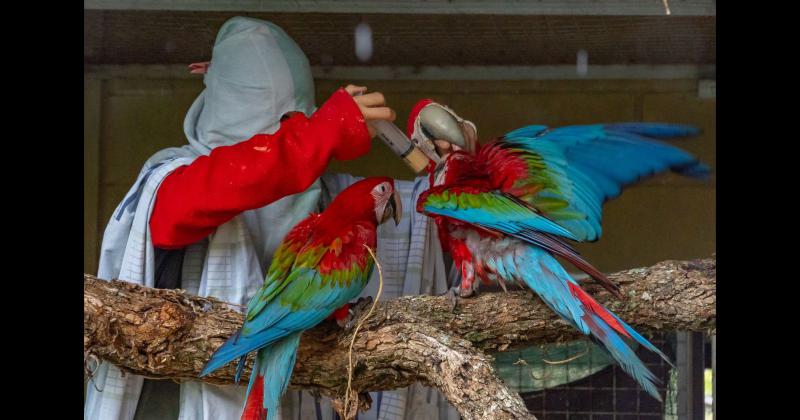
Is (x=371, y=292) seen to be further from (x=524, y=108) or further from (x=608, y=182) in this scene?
(x=524, y=108)

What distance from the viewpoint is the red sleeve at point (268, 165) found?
1717mm

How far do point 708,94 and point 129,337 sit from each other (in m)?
1.48

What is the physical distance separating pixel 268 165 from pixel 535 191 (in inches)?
18.6

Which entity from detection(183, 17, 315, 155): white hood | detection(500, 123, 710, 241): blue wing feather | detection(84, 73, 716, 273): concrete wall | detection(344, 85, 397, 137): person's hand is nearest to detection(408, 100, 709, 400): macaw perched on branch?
detection(500, 123, 710, 241): blue wing feather

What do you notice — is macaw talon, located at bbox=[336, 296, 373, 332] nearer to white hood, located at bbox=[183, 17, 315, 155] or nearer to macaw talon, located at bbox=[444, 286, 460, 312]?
macaw talon, located at bbox=[444, 286, 460, 312]

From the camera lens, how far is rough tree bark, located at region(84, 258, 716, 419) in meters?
1.64

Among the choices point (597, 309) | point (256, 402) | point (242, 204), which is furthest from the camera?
point (242, 204)

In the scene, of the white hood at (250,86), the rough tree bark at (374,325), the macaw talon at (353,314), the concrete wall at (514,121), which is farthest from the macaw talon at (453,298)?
the concrete wall at (514,121)

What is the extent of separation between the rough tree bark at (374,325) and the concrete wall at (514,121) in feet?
1.76

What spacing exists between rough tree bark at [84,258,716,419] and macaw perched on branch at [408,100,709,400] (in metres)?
0.06

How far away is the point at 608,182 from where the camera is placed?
173 cm

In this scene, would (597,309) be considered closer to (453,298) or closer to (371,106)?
(453,298)

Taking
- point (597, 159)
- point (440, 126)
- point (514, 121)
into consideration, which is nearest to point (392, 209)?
point (440, 126)

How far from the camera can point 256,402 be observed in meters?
1.64
